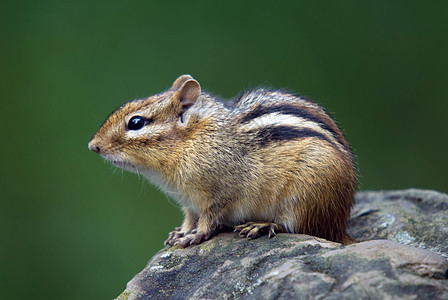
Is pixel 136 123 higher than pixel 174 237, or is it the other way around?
pixel 136 123

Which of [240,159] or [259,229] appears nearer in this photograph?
[259,229]

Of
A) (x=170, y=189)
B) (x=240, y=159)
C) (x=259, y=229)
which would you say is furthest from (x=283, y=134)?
(x=170, y=189)

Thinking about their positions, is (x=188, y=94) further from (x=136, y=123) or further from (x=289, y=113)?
(x=289, y=113)

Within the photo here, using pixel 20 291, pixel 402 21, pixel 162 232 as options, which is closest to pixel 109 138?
pixel 162 232

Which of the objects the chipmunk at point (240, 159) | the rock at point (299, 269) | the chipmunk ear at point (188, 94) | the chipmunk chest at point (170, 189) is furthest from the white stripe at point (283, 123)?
the rock at point (299, 269)

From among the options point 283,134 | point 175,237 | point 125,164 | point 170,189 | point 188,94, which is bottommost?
point 175,237

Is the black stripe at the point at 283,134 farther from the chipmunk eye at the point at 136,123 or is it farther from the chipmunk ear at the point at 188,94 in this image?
the chipmunk eye at the point at 136,123

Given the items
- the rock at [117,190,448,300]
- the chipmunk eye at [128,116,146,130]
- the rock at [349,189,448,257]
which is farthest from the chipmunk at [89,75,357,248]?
the rock at [349,189,448,257]

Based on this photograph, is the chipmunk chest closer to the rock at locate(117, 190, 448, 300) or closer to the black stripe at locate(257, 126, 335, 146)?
the rock at locate(117, 190, 448, 300)
